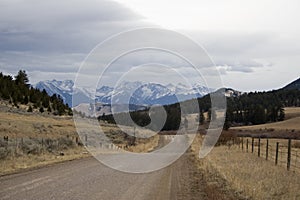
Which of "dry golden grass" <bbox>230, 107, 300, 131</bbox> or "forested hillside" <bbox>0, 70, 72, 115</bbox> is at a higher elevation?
"forested hillside" <bbox>0, 70, 72, 115</bbox>

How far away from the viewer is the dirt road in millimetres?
13258

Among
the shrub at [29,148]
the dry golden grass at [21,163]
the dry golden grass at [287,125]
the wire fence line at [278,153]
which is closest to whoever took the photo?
the dry golden grass at [21,163]

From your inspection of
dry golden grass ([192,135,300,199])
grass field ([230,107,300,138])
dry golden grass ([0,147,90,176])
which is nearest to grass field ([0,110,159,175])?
dry golden grass ([0,147,90,176])

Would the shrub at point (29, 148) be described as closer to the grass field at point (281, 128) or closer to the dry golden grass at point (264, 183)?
the dry golden grass at point (264, 183)

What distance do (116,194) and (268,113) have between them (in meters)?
162

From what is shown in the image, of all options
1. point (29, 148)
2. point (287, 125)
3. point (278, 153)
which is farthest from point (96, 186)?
point (287, 125)

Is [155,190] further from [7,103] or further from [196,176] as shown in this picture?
[7,103]

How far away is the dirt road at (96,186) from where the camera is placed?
43.5ft

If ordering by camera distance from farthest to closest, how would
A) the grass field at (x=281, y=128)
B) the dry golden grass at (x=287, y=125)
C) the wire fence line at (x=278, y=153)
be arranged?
the dry golden grass at (x=287, y=125) → the grass field at (x=281, y=128) → the wire fence line at (x=278, y=153)

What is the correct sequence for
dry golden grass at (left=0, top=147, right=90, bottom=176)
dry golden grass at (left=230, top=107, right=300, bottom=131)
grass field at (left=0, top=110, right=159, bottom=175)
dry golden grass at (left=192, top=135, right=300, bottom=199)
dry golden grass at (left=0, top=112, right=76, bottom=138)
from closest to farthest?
1. dry golden grass at (left=192, top=135, right=300, bottom=199)
2. dry golden grass at (left=0, top=147, right=90, bottom=176)
3. grass field at (left=0, top=110, right=159, bottom=175)
4. dry golden grass at (left=0, top=112, right=76, bottom=138)
5. dry golden grass at (left=230, top=107, right=300, bottom=131)

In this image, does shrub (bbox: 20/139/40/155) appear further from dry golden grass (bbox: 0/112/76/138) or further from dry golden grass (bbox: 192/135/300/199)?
dry golden grass (bbox: 0/112/76/138)

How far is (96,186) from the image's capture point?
1552 cm

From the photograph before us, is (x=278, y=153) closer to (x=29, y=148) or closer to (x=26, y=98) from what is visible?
(x=29, y=148)

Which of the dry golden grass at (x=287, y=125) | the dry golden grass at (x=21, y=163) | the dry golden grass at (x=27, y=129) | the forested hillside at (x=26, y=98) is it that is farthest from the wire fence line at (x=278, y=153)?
the dry golden grass at (x=287, y=125)
